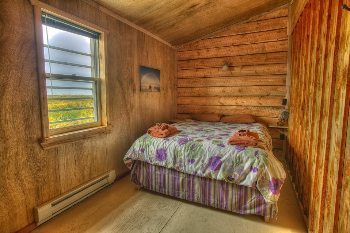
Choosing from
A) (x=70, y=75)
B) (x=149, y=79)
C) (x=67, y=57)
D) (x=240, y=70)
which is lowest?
(x=70, y=75)

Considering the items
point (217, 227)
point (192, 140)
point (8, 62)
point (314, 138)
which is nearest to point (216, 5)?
point (192, 140)

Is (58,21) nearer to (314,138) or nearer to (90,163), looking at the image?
(90,163)

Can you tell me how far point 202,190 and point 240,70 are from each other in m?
2.94

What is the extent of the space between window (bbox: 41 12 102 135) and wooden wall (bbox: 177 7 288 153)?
8.36 ft

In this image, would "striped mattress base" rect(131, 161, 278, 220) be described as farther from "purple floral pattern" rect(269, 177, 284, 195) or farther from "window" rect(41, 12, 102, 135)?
"window" rect(41, 12, 102, 135)

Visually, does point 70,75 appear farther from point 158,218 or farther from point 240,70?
point 240,70

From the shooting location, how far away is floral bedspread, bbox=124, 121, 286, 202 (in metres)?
1.93

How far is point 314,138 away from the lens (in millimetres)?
1809

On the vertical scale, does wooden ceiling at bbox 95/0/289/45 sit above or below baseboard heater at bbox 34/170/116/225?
above

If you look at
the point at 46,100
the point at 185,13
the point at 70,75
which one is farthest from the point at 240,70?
the point at 46,100

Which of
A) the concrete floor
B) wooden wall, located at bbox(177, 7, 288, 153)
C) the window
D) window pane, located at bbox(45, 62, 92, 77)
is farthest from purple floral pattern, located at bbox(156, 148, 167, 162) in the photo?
wooden wall, located at bbox(177, 7, 288, 153)

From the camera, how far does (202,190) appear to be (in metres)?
2.30

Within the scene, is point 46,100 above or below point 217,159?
above

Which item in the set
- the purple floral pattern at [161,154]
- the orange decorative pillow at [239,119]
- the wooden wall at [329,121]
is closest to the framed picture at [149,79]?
the purple floral pattern at [161,154]
